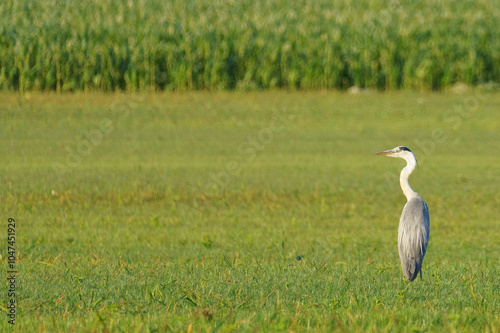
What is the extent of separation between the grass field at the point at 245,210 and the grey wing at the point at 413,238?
0.22m

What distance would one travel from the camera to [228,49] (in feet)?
102

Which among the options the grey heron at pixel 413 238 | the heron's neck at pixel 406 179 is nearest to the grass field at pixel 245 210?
the grey heron at pixel 413 238

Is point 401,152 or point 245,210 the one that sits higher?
point 401,152

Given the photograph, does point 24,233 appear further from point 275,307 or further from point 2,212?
point 275,307

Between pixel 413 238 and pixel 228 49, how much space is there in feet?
71.1

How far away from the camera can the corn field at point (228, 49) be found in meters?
29.8

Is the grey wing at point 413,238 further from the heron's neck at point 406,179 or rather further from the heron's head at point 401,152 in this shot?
the heron's head at point 401,152

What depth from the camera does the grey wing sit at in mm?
9750

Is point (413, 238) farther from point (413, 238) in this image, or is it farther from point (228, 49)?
point (228, 49)

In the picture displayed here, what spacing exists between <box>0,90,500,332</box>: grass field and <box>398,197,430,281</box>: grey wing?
0.72ft

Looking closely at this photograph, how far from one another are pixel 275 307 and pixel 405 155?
2822 millimetres

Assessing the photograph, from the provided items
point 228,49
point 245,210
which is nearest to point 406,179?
point 245,210

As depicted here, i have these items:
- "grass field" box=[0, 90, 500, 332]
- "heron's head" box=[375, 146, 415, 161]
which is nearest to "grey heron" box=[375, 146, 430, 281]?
"grass field" box=[0, 90, 500, 332]

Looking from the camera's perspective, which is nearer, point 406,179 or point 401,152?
point 406,179
